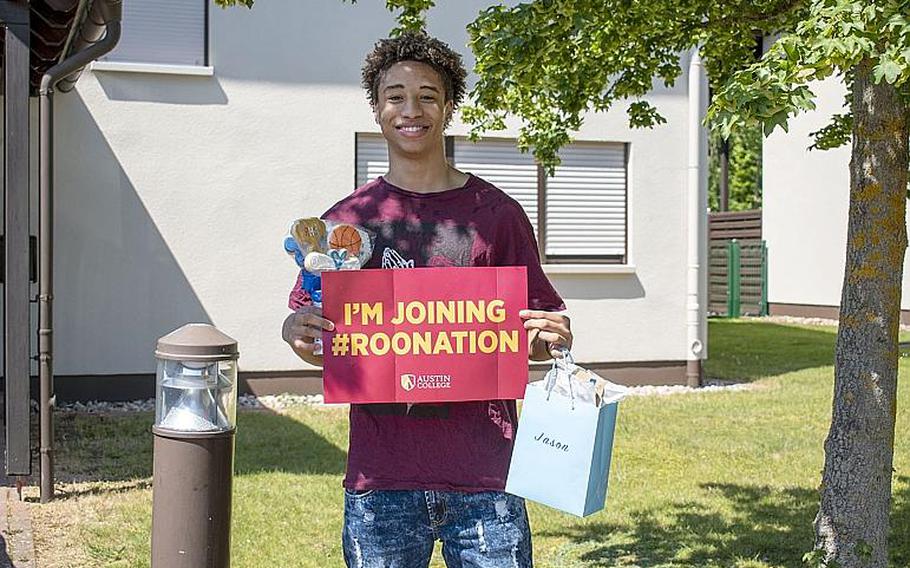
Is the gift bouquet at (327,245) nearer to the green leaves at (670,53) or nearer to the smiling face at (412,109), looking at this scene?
the smiling face at (412,109)

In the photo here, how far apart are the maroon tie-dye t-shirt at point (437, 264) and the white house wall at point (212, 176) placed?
8408 millimetres

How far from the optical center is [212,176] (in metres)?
11.0

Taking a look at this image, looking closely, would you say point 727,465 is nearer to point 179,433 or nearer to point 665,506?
point 665,506

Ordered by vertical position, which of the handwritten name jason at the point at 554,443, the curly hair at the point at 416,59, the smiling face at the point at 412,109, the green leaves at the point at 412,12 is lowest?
the handwritten name jason at the point at 554,443

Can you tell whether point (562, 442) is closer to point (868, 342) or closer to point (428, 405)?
point (428, 405)

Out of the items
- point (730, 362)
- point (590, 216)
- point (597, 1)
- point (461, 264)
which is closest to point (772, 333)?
point (730, 362)

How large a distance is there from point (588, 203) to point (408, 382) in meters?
9.72

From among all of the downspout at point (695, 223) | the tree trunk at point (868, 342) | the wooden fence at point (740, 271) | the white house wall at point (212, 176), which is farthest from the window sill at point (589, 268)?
the wooden fence at point (740, 271)

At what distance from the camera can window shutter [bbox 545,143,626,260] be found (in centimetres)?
1212

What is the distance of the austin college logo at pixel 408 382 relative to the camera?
2.67 metres

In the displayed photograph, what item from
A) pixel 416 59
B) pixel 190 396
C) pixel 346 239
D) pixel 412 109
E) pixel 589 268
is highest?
pixel 416 59

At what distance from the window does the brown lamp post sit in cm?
894

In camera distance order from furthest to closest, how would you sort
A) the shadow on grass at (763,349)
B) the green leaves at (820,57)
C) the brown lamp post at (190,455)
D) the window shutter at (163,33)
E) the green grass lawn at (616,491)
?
1. the shadow on grass at (763,349)
2. the window shutter at (163,33)
3. the green grass lawn at (616,491)
4. the green leaves at (820,57)
5. the brown lamp post at (190,455)

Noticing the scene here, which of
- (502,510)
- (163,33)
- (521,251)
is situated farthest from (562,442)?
(163,33)
